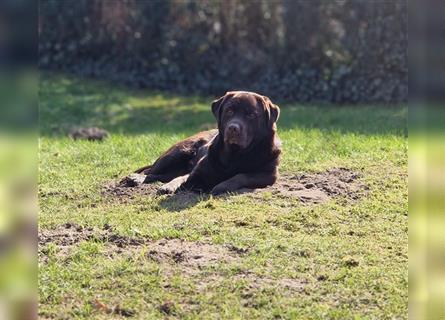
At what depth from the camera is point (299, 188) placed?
751 centimetres

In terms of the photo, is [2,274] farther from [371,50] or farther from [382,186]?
[371,50]

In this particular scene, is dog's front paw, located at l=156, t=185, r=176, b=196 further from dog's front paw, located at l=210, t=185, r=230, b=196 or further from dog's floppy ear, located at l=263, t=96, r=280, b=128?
dog's floppy ear, located at l=263, t=96, r=280, b=128

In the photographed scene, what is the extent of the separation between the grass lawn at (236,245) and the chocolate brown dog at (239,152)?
0.46 metres

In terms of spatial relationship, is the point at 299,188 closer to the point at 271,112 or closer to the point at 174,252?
the point at 271,112

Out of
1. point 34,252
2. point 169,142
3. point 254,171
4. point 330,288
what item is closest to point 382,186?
point 254,171

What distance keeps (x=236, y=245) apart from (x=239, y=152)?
6.99 ft

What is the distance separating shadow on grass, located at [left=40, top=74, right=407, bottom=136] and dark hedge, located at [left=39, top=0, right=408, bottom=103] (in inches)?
25.4

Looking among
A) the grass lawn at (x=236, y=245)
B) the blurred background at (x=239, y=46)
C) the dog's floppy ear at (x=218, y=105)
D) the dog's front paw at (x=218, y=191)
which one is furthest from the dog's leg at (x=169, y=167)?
the blurred background at (x=239, y=46)

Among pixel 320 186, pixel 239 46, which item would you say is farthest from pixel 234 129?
pixel 239 46

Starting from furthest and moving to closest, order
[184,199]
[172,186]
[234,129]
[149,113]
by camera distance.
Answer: [149,113], [172,186], [234,129], [184,199]

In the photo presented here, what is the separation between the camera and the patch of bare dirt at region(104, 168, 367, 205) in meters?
7.17

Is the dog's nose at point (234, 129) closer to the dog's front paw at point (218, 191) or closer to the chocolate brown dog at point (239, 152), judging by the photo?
the chocolate brown dog at point (239, 152)

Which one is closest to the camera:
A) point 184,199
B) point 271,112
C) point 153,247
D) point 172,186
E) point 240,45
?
point 153,247

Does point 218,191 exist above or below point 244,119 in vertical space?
below
